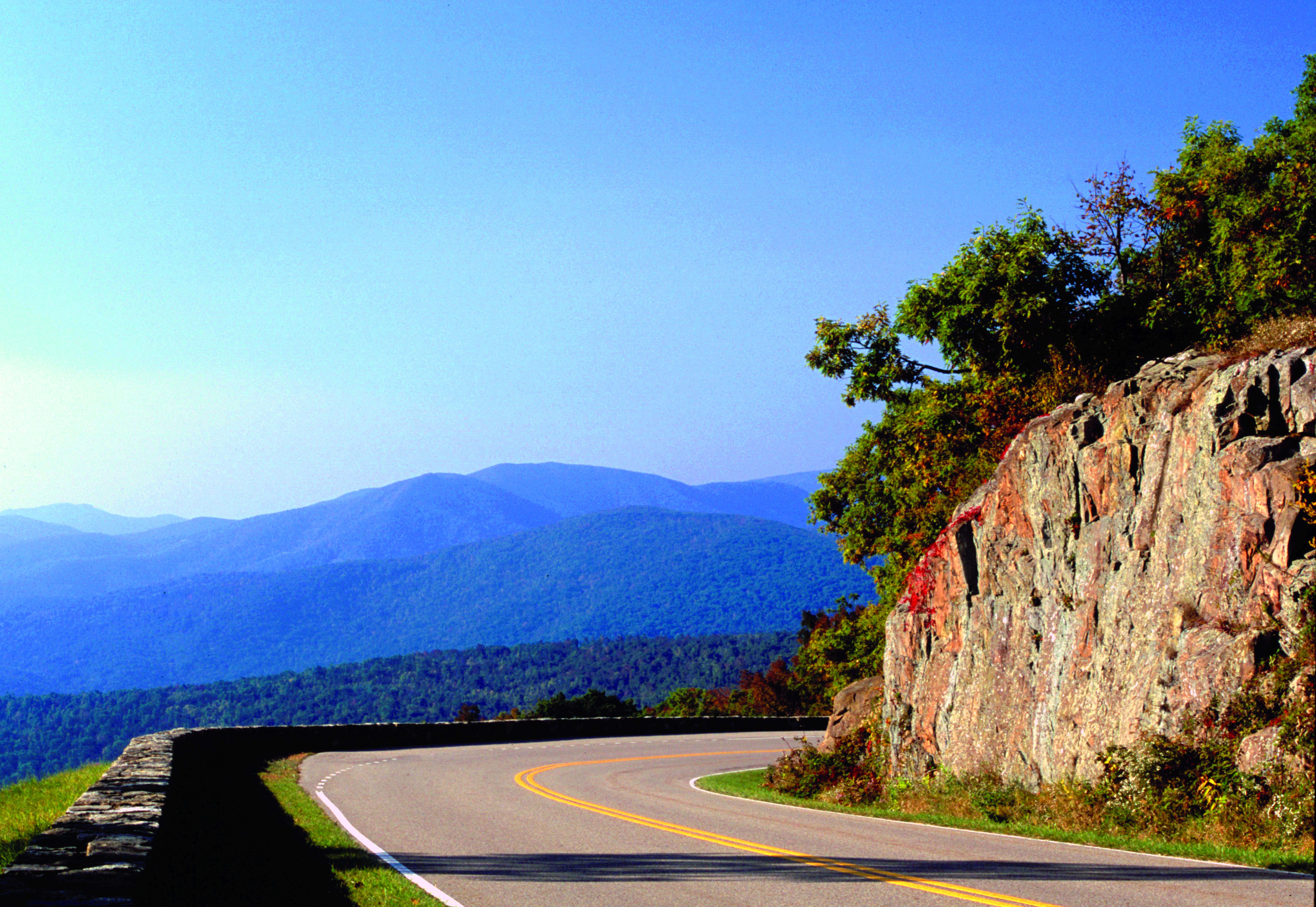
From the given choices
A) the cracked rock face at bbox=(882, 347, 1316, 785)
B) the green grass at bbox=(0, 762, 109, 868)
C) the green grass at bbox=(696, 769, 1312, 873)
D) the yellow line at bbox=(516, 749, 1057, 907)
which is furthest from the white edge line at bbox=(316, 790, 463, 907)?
the cracked rock face at bbox=(882, 347, 1316, 785)

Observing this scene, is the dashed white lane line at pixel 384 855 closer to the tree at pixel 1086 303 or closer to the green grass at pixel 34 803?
the green grass at pixel 34 803

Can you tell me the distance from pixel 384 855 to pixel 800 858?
4972 millimetres

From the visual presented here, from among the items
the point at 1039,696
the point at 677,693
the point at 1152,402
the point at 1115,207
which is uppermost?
the point at 1115,207

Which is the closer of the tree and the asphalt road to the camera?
the asphalt road

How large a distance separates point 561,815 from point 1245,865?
9682mm

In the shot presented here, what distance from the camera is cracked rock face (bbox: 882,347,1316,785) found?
1376cm

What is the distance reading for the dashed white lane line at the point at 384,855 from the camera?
10078 millimetres

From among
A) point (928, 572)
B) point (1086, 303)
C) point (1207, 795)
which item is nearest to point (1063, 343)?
point (1086, 303)

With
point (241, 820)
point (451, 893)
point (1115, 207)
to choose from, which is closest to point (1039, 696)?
point (451, 893)

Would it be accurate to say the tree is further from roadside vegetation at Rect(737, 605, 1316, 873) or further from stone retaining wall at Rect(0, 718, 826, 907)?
stone retaining wall at Rect(0, 718, 826, 907)

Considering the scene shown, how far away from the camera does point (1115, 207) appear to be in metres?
27.4

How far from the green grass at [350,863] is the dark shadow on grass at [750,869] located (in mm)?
485

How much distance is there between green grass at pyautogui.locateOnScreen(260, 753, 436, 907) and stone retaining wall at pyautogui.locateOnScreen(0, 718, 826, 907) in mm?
1553

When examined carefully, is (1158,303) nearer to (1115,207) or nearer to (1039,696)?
(1115,207)
